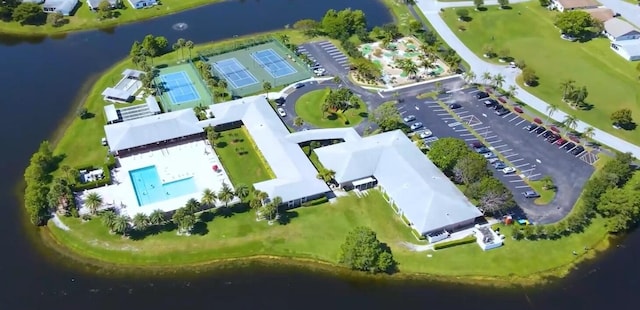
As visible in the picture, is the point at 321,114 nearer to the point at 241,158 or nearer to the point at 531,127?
the point at 241,158

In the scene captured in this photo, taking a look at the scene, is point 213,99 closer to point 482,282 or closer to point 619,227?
point 482,282

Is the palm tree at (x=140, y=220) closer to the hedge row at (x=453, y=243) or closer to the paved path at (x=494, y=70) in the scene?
the hedge row at (x=453, y=243)

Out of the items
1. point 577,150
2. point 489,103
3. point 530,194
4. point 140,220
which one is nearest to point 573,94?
point 577,150

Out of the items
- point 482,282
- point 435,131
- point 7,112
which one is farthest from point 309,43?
point 482,282

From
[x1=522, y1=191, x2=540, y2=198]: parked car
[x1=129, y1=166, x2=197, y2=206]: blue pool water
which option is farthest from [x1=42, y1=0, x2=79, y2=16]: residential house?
[x1=522, y1=191, x2=540, y2=198]: parked car

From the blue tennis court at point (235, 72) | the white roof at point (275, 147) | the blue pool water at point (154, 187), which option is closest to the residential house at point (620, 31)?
the blue tennis court at point (235, 72)

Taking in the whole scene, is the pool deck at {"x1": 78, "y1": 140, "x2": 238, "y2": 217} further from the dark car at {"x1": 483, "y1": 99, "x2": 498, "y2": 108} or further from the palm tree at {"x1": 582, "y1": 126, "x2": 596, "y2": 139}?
the palm tree at {"x1": 582, "y1": 126, "x2": 596, "y2": 139}

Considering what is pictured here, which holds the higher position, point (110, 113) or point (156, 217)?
point (110, 113)
